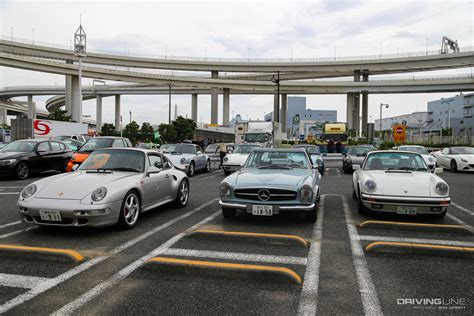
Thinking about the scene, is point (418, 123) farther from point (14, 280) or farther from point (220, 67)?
point (14, 280)

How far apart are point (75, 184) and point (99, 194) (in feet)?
1.91

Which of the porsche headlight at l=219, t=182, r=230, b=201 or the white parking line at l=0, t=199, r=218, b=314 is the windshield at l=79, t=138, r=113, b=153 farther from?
→ the white parking line at l=0, t=199, r=218, b=314

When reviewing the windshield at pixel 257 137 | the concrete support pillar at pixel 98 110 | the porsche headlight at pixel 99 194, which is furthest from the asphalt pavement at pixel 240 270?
the concrete support pillar at pixel 98 110

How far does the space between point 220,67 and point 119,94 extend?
2877 centimetres

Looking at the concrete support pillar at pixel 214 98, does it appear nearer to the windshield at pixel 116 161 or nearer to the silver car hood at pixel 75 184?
the windshield at pixel 116 161

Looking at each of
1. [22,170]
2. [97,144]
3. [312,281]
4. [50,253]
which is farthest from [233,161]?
[312,281]

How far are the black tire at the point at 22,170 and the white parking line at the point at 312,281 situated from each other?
1152cm

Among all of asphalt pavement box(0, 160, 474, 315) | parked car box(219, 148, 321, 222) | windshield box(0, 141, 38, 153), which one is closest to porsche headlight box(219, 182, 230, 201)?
parked car box(219, 148, 321, 222)

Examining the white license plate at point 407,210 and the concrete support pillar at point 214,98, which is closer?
the white license plate at point 407,210

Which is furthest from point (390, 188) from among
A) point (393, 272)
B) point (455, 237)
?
point (393, 272)

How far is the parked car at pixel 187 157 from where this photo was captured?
15320mm

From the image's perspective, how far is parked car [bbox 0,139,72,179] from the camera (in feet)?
42.9

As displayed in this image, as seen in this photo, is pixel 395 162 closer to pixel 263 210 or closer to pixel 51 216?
pixel 263 210

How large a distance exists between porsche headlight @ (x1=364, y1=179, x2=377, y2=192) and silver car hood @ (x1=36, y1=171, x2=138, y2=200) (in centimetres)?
437
